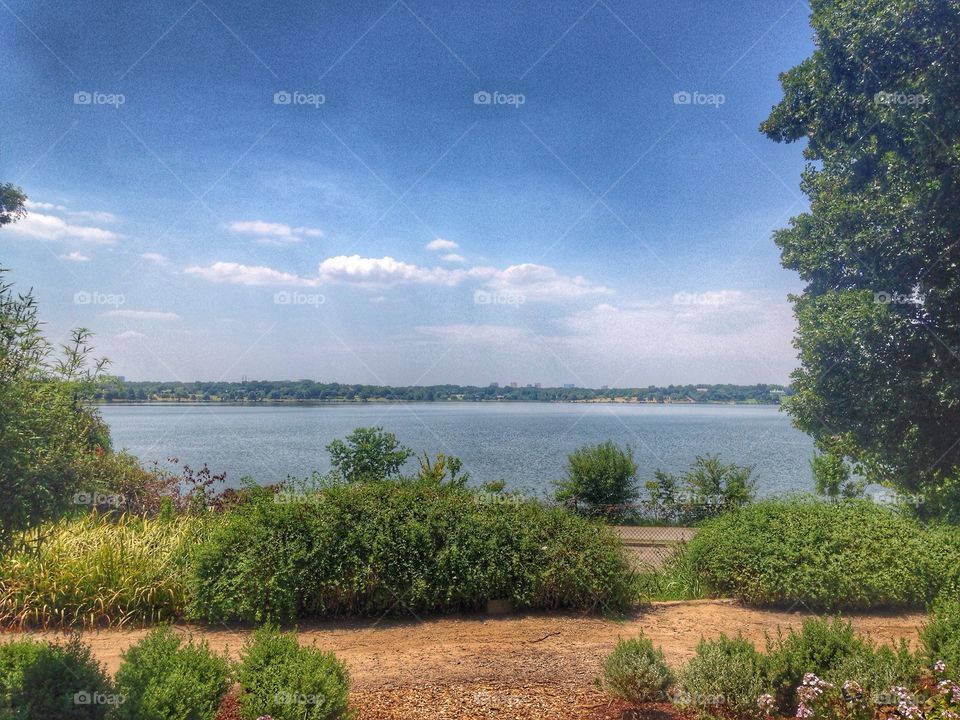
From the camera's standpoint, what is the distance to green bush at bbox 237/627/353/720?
388 cm

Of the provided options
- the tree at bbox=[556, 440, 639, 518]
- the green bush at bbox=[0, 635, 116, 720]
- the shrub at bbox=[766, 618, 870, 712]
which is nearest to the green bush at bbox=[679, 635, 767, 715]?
the shrub at bbox=[766, 618, 870, 712]

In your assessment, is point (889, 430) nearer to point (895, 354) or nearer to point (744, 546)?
point (895, 354)

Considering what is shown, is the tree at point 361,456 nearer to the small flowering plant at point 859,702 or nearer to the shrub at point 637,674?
the shrub at point 637,674

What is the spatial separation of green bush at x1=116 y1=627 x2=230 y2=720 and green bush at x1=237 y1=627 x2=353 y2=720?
0.19m

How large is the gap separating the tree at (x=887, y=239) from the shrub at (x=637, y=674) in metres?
8.24

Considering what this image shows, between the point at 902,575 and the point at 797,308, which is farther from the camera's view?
the point at 797,308

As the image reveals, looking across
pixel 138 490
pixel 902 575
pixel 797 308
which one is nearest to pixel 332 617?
pixel 902 575

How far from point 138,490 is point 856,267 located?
16.3 m

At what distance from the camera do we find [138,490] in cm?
1468

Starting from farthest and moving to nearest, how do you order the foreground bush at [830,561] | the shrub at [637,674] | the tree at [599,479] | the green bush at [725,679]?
the tree at [599,479], the foreground bush at [830,561], the shrub at [637,674], the green bush at [725,679]

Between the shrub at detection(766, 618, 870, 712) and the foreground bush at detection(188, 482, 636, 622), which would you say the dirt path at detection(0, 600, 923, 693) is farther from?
the shrub at detection(766, 618, 870, 712)

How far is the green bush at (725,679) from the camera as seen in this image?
14.9 ft

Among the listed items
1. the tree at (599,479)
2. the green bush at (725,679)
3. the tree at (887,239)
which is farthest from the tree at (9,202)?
the tree at (599,479)

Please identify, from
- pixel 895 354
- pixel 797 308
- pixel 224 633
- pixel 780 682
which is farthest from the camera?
pixel 797 308
